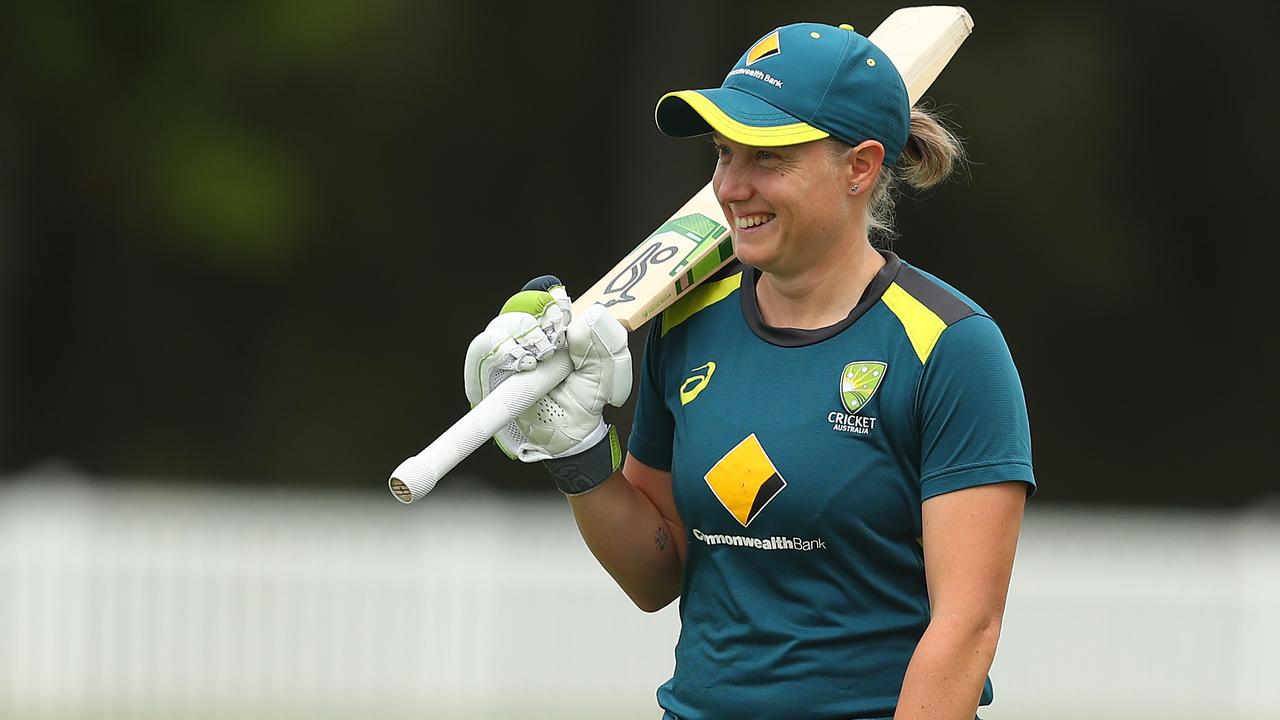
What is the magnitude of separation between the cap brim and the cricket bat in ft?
1.15

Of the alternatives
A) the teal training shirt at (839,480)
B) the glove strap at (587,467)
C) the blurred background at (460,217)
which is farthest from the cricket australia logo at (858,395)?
the blurred background at (460,217)

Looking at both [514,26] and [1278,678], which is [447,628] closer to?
[1278,678]

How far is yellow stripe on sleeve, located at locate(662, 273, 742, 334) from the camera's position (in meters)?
2.76

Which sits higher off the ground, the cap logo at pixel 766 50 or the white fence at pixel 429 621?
the cap logo at pixel 766 50

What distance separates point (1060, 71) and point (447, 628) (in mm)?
6900

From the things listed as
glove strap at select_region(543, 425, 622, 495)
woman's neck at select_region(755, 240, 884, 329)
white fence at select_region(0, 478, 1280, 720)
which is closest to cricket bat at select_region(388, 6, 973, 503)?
glove strap at select_region(543, 425, 622, 495)

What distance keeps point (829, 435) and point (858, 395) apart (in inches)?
2.8

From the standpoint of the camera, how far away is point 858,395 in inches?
96.0

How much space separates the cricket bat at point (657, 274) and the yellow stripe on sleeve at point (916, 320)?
0.43 m

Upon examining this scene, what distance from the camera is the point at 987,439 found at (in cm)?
236

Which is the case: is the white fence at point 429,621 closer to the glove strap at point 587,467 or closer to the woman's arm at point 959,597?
the glove strap at point 587,467

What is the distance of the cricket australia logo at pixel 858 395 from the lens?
243 centimetres

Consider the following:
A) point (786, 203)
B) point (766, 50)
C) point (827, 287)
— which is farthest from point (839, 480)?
point (766, 50)

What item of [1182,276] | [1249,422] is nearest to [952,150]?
[1182,276]
